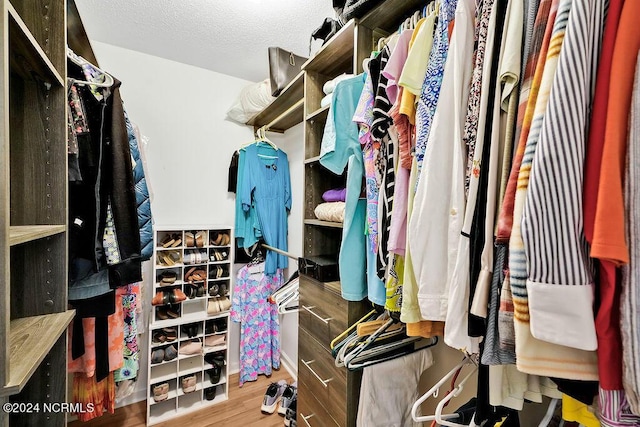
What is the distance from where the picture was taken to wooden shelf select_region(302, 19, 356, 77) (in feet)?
3.75

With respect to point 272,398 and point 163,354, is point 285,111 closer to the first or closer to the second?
point 163,354

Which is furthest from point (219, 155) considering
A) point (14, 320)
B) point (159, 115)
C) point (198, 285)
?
point (14, 320)

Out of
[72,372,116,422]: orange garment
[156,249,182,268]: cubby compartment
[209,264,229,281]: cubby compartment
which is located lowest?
[72,372,116,422]: orange garment

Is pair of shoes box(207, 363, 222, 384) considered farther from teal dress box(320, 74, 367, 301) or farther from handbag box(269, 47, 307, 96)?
handbag box(269, 47, 307, 96)

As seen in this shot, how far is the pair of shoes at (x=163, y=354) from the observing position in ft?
5.84

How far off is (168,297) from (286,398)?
104cm

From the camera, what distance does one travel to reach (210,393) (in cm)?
196

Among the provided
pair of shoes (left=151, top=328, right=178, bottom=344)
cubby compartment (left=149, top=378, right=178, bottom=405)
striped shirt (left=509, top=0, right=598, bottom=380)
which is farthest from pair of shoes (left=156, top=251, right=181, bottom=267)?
striped shirt (left=509, top=0, right=598, bottom=380)

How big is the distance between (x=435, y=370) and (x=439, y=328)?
556 millimetres

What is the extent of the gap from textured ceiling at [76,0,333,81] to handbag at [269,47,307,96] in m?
0.15

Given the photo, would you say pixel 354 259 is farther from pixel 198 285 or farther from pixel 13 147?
pixel 198 285

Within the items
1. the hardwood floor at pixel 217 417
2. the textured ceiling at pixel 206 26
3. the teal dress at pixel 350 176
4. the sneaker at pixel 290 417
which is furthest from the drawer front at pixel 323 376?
the textured ceiling at pixel 206 26

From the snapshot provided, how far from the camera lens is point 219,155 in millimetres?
2271

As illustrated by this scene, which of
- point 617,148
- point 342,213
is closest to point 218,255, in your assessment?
point 342,213
